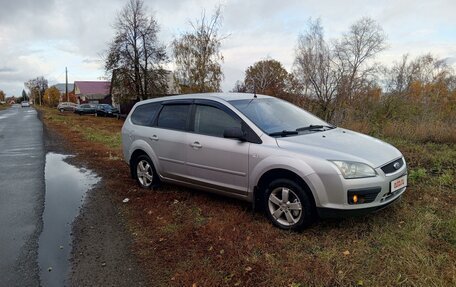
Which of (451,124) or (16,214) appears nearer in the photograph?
(16,214)

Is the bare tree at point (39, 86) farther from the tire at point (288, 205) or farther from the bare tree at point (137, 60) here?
the tire at point (288, 205)

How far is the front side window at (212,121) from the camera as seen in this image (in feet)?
16.3

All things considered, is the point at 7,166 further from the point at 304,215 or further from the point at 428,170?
the point at 428,170

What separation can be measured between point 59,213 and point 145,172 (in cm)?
157

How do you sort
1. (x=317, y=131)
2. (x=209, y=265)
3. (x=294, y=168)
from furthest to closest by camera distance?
(x=317, y=131) → (x=294, y=168) → (x=209, y=265)

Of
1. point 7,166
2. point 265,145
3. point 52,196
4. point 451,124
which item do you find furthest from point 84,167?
point 451,124

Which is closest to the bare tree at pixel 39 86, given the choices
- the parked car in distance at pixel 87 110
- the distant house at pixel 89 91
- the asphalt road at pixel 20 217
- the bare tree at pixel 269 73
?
the distant house at pixel 89 91

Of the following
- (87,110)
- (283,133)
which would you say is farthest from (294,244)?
(87,110)

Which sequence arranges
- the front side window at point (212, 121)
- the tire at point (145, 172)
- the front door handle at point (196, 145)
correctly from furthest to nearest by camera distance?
Answer: the tire at point (145, 172)
the front door handle at point (196, 145)
the front side window at point (212, 121)

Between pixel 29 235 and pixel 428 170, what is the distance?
21.3 feet

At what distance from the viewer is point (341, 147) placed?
4.17 metres

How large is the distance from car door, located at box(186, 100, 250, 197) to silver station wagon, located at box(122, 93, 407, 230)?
1 cm

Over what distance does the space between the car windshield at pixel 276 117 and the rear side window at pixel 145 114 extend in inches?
71.3

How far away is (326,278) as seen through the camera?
10.4ft
